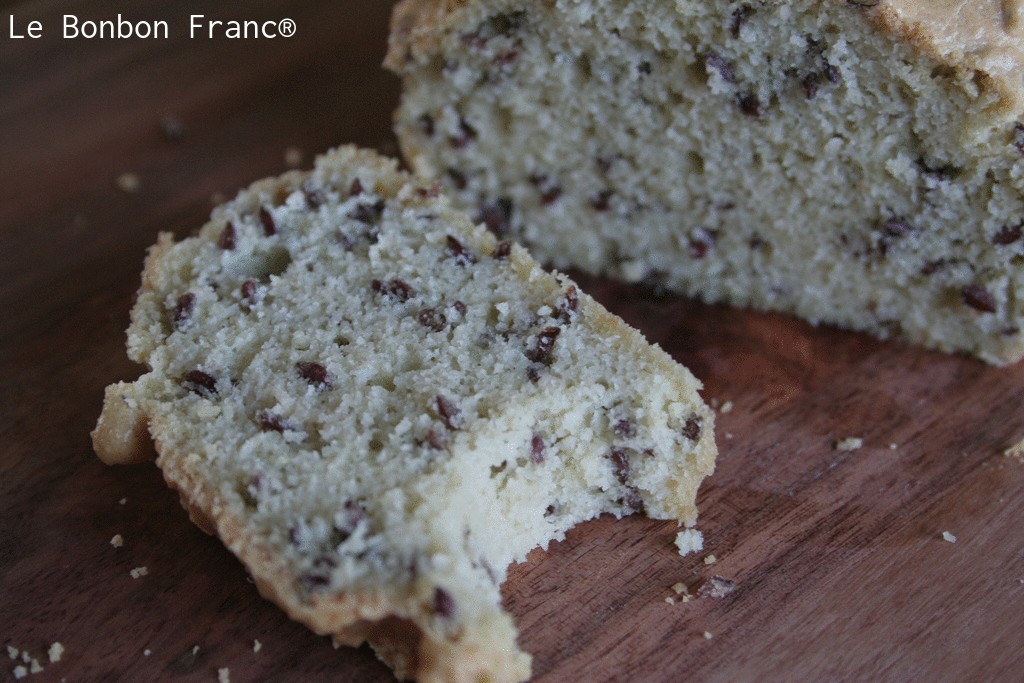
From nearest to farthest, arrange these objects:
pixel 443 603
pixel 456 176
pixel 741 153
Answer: pixel 443 603 → pixel 741 153 → pixel 456 176

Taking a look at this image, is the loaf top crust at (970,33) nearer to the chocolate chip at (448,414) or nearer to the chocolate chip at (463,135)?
the chocolate chip at (463,135)

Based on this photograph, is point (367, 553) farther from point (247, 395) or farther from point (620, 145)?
point (620, 145)

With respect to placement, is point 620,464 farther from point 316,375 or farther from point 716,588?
point 316,375

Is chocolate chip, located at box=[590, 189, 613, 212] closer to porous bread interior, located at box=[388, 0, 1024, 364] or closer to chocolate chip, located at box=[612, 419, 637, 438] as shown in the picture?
porous bread interior, located at box=[388, 0, 1024, 364]

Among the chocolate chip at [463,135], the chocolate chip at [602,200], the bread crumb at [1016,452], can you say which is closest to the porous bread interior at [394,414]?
the chocolate chip at [463,135]

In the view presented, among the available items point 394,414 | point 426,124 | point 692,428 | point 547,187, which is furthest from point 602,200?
point 394,414

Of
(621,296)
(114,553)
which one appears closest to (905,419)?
(621,296)
